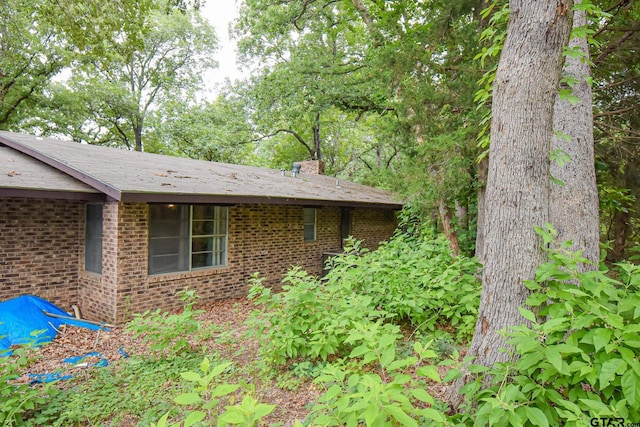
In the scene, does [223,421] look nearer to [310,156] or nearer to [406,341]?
[406,341]

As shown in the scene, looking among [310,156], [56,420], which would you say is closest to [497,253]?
[56,420]

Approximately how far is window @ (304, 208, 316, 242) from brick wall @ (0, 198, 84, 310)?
5351 mm

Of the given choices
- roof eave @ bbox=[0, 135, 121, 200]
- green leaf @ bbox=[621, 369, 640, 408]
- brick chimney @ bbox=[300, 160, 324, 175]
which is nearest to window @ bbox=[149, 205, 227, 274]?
roof eave @ bbox=[0, 135, 121, 200]

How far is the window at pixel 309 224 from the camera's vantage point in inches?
405

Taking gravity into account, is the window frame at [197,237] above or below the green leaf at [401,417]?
above

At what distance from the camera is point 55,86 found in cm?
1770

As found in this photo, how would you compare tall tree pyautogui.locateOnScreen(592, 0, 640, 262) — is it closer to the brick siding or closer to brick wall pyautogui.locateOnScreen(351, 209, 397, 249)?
brick wall pyautogui.locateOnScreen(351, 209, 397, 249)

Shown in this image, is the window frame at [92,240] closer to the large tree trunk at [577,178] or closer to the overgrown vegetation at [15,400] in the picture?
the overgrown vegetation at [15,400]

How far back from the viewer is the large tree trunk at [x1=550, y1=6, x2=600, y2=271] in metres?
4.15

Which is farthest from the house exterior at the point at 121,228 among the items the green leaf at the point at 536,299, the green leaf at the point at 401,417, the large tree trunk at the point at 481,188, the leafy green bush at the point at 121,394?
the green leaf at the point at 536,299

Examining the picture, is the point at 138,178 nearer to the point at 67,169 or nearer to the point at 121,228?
the point at 121,228

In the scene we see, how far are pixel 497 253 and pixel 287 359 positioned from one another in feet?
8.91

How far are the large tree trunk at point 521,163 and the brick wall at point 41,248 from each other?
701cm

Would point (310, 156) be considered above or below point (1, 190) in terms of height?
above
